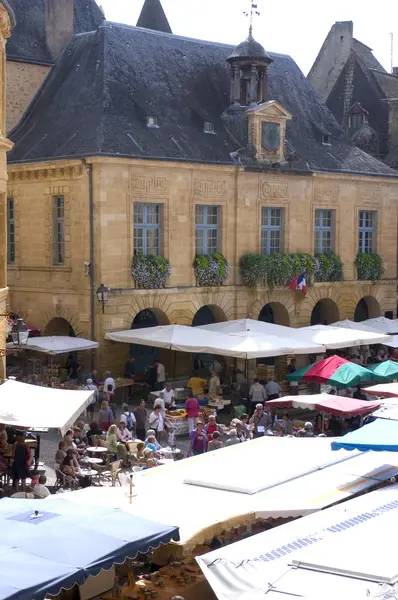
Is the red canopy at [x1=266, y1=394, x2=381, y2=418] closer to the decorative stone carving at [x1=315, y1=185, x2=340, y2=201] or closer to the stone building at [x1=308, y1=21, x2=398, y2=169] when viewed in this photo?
the decorative stone carving at [x1=315, y1=185, x2=340, y2=201]

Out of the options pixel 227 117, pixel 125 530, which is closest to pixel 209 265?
pixel 227 117

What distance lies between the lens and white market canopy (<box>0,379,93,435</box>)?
15.8 m

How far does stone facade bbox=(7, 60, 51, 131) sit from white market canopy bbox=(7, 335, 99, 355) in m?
7.33

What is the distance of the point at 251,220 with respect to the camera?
28938mm

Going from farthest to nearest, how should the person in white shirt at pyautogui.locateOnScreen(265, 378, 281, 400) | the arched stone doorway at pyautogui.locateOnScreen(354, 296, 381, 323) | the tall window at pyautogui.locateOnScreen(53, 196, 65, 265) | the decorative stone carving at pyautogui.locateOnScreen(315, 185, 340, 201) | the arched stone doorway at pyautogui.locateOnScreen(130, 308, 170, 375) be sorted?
1. the arched stone doorway at pyautogui.locateOnScreen(354, 296, 381, 323)
2. the decorative stone carving at pyautogui.locateOnScreen(315, 185, 340, 201)
3. the arched stone doorway at pyautogui.locateOnScreen(130, 308, 170, 375)
4. the tall window at pyautogui.locateOnScreen(53, 196, 65, 265)
5. the person in white shirt at pyautogui.locateOnScreen(265, 378, 281, 400)

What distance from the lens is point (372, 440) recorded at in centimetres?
1373

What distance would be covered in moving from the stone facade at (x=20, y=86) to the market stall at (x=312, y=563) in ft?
67.4

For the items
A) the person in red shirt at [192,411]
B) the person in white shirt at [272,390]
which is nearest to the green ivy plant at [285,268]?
the person in white shirt at [272,390]

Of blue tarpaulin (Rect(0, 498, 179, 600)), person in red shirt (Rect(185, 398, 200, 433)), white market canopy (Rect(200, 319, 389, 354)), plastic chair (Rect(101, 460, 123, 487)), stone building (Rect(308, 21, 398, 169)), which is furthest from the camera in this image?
stone building (Rect(308, 21, 398, 169))

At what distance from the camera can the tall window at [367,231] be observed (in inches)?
1281

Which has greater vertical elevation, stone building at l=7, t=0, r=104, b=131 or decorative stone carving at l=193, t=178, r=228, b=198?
stone building at l=7, t=0, r=104, b=131

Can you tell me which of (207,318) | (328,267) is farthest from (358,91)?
→ (207,318)

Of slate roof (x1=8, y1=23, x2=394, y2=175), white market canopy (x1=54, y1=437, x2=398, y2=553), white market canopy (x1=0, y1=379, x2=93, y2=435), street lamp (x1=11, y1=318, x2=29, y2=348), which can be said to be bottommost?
white market canopy (x1=54, y1=437, x2=398, y2=553)

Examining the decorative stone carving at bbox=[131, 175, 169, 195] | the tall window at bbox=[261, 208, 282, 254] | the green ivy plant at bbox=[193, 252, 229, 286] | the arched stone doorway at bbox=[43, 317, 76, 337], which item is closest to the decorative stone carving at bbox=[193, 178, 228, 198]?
the decorative stone carving at bbox=[131, 175, 169, 195]
